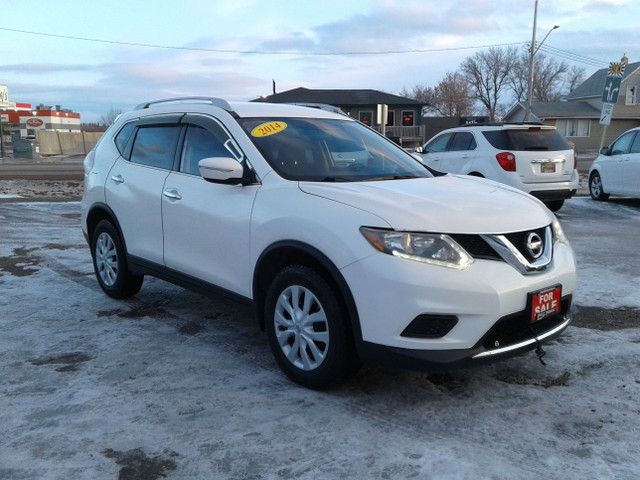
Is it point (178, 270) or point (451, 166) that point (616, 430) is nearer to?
point (178, 270)

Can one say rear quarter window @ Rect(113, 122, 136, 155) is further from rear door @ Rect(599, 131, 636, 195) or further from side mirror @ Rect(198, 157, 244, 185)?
rear door @ Rect(599, 131, 636, 195)

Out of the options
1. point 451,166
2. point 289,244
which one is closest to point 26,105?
point 451,166

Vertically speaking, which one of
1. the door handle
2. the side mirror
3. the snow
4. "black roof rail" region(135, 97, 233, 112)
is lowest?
the snow

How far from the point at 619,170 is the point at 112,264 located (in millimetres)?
11069

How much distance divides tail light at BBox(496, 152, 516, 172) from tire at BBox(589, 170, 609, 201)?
13.8ft

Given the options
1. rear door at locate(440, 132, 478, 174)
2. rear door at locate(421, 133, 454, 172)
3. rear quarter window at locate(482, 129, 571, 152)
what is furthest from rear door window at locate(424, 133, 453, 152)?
rear quarter window at locate(482, 129, 571, 152)

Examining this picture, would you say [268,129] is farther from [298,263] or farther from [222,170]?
[298,263]

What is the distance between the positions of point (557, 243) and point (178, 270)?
2.75 m

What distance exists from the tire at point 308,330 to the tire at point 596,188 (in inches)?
465

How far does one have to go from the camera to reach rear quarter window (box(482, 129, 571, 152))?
1067cm

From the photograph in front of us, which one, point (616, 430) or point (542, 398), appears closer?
point (616, 430)

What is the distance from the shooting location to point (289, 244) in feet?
12.1

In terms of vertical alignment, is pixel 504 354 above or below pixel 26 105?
below

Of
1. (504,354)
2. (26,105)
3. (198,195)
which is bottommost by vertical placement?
(504,354)
